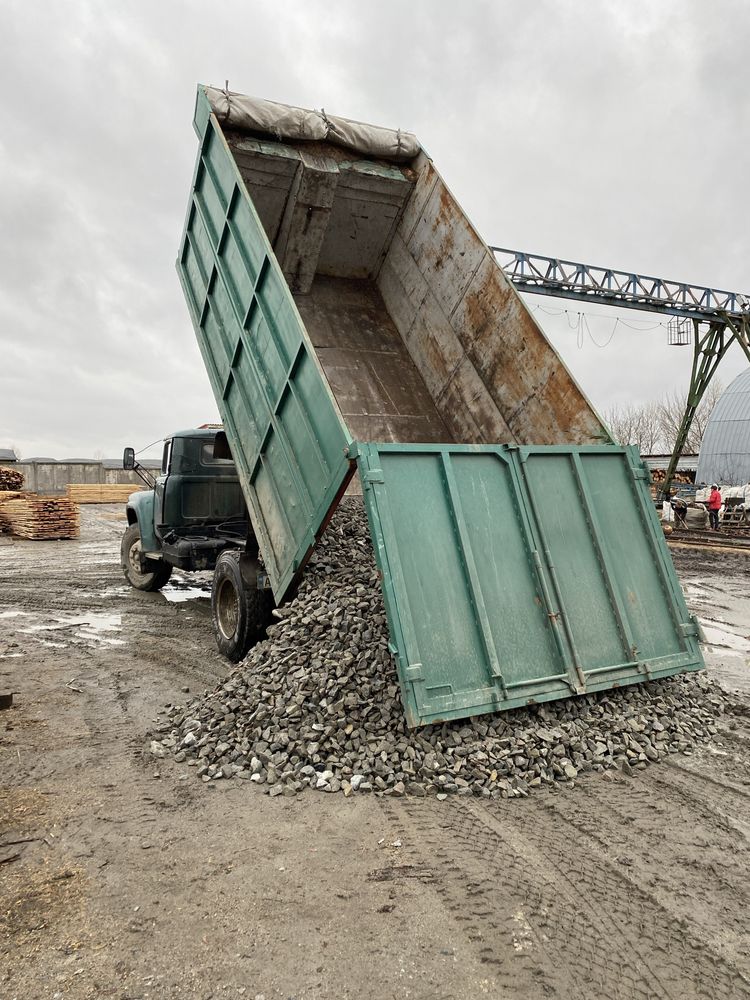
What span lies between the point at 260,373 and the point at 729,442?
3069 centimetres

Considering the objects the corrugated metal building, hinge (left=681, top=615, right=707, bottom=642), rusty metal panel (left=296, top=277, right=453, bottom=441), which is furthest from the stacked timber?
hinge (left=681, top=615, right=707, bottom=642)

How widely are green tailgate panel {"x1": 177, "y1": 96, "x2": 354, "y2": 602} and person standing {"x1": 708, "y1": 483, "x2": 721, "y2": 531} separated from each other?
17.0m

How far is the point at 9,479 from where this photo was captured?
21766 millimetres

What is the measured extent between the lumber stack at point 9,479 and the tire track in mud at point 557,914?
22623 millimetres

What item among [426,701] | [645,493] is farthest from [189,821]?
[645,493]

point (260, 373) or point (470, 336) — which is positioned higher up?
point (470, 336)

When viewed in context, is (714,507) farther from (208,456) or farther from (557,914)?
(557,914)

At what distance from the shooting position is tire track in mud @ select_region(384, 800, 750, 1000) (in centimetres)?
210

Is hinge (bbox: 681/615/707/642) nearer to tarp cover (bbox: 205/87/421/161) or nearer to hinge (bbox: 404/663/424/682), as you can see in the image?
hinge (bbox: 404/663/424/682)

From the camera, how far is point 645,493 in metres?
4.77

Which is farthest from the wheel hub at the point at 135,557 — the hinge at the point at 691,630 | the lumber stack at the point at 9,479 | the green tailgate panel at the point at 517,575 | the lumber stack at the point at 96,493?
the lumber stack at the point at 96,493

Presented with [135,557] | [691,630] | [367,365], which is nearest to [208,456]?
[367,365]

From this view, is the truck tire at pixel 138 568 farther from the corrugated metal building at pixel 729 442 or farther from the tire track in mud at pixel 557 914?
the corrugated metal building at pixel 729 442

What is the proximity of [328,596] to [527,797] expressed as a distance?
1.94 m
